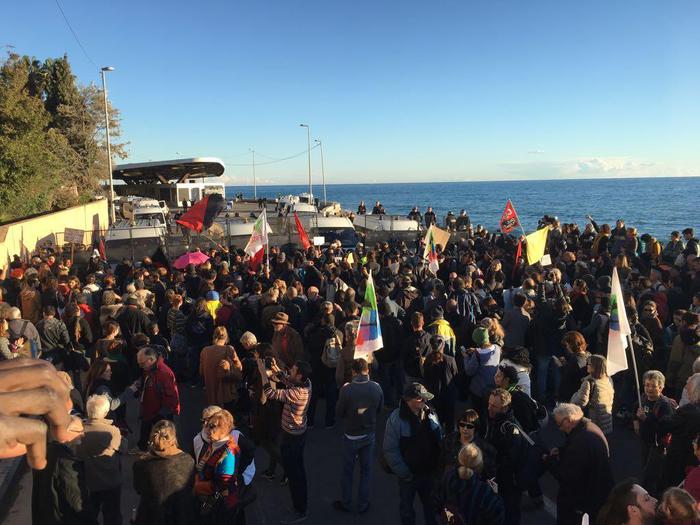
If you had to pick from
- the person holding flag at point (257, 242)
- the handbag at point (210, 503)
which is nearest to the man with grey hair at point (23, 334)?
the handbag at point (210, 503)

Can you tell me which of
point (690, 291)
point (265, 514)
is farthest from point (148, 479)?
point (690, 291)

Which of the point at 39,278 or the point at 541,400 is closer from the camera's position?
the point at 541,400

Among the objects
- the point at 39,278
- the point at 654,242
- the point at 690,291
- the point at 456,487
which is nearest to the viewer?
the point at 456,487

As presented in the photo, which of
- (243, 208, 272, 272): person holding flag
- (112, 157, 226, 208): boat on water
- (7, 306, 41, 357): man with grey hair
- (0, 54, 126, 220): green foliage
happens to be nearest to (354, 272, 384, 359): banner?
(7, 306, 41, 357): man with grey hair

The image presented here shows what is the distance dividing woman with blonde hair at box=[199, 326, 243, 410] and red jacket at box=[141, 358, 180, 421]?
522 millimetres

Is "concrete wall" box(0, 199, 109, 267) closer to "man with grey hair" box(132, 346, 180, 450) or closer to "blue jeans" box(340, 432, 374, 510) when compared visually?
"man with grey hair" box(132, 346, 180, 450)

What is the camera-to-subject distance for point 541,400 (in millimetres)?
7852

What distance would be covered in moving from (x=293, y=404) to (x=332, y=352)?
1946 millimetres

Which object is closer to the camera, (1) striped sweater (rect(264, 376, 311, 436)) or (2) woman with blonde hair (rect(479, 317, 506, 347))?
(1) striped sweater (rect(264, 376, 311, 436))

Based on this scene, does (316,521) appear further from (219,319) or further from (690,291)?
(690,291)

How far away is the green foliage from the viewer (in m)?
21.2

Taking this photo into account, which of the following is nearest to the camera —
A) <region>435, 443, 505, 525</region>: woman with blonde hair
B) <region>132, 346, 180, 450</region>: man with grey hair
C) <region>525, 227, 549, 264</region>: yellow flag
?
<region>435, 443, 505, 525</region>: woman with blonde hair

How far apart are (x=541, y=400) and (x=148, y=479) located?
5.88 meters

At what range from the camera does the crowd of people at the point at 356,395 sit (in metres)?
3.74
